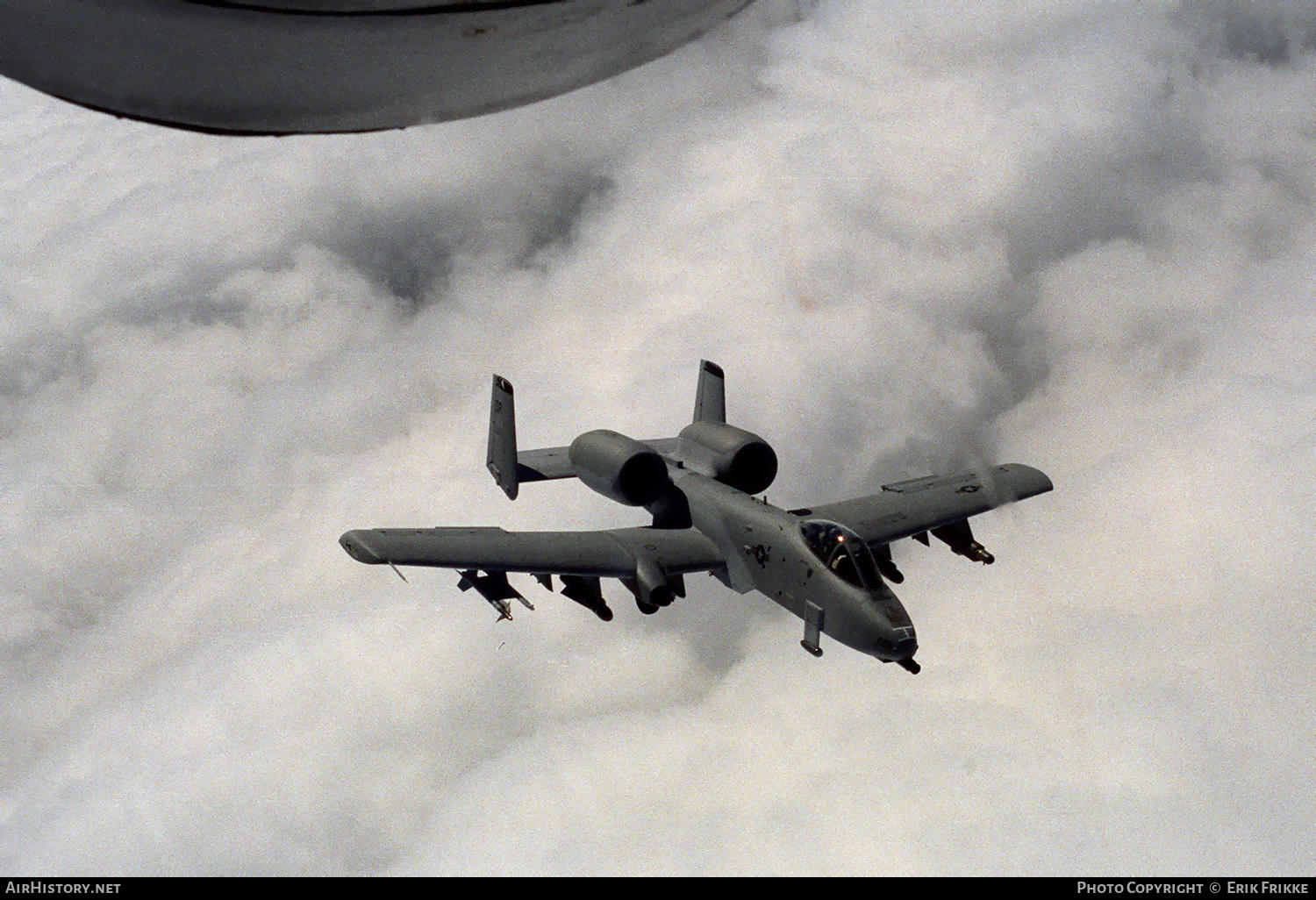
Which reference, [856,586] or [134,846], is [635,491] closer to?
[856,586]

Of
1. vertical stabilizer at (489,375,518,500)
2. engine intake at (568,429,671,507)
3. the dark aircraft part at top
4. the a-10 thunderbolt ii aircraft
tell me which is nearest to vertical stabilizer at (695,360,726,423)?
the a-10 thunderbolt ii aircraft

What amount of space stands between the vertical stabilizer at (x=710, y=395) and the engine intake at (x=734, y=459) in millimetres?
2204

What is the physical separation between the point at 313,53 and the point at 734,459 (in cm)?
2462

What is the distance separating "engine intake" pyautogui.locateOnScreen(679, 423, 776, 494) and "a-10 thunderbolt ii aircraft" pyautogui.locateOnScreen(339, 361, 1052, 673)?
33mm

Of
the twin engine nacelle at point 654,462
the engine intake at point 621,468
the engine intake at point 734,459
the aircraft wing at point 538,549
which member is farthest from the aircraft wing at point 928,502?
the engine intake at point 621,468

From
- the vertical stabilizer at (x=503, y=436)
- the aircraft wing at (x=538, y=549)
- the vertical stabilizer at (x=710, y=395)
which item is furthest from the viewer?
the vertical stabilizer at (x=710, y=395)

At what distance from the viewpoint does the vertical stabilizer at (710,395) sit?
30.1 metres

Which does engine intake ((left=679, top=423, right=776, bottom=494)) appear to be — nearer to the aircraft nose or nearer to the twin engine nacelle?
the twin engine nacelle

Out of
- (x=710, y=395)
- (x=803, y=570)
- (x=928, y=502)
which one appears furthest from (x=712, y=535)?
(x=928, y=502)

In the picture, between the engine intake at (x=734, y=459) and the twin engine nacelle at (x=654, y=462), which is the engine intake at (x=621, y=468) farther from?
the engine intake at (x=734, y=459)

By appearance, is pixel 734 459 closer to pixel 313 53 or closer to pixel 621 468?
pixel 621 468

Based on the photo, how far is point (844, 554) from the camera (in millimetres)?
22875

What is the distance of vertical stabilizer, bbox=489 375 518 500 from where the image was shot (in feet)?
91.2

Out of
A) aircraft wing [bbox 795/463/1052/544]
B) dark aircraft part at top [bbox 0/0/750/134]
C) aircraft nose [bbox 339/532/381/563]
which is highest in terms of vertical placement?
dark aircraft part at top [bbox 0/0/750/134]
